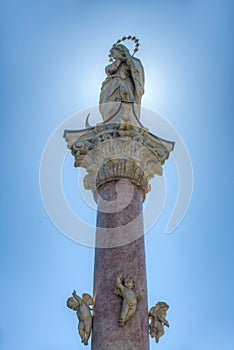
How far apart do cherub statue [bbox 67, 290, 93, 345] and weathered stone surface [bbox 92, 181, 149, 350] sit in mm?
109

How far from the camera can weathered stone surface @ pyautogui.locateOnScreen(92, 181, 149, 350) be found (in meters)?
9.43

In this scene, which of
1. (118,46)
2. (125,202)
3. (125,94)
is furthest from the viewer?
(118,46)

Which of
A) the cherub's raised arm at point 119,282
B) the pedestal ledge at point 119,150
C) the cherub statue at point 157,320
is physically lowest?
the cherub statue at point 157,320

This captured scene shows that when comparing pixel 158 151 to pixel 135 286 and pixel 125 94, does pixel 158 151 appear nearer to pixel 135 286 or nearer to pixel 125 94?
pixel 125 94

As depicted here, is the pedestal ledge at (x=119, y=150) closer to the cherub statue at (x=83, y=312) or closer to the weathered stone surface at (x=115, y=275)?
the weathered stone surface at (x=115, y=275)

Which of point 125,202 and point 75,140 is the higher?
point 75,140

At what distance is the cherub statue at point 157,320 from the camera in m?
9.99

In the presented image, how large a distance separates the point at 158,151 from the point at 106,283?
3.64 m

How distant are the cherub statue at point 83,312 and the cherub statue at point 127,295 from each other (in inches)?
23.5

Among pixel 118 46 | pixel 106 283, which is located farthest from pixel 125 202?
pixel 118 46

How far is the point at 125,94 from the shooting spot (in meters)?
13.6

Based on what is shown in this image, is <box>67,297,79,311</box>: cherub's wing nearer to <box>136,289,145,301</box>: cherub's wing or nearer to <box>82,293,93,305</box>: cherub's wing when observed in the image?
<box>82,293,93,305</box>: cherub's wing

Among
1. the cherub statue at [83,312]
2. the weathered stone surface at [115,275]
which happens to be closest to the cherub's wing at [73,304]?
the cherub statue at [83,312]

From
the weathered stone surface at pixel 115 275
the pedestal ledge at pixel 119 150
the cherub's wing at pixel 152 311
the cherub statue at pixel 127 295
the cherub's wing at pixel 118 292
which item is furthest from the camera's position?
the pedestal ledge at pixel 119 150
